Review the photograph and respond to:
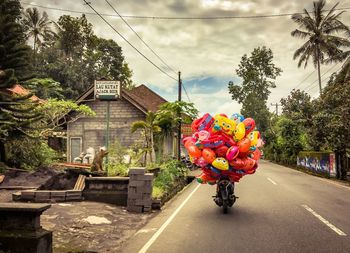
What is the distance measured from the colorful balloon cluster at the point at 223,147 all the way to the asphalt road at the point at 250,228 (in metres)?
1.24

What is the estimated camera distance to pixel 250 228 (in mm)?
8328

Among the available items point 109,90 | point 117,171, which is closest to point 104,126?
point 109,90

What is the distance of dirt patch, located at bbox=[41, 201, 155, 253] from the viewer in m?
7.05

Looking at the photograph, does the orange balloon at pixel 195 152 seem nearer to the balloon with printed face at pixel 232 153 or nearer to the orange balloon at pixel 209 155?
the orange balloon at pixel 209 155

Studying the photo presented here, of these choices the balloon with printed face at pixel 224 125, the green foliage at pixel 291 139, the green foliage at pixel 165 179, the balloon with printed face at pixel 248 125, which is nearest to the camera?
the balloon with printed face at pixel 224 125

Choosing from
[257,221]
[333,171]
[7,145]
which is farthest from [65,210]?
[333,171]

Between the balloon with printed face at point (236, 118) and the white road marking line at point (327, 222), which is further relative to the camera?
the balloon with printed face at point (236, 118)

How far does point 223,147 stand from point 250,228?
2.58 m

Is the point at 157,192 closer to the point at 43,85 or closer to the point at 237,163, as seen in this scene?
the point at 237,163

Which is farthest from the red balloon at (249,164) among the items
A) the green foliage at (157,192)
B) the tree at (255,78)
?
the tree at (255,78)

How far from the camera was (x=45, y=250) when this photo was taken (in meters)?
5.32

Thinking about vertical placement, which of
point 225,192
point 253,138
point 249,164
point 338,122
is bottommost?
point 225,192

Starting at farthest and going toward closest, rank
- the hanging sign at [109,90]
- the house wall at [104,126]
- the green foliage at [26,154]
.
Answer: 1. the house wall at [104,126]
2. the green foliage at [26,154]
3. the hanging sign at [109,90]

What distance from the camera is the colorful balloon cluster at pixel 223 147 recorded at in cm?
1011
